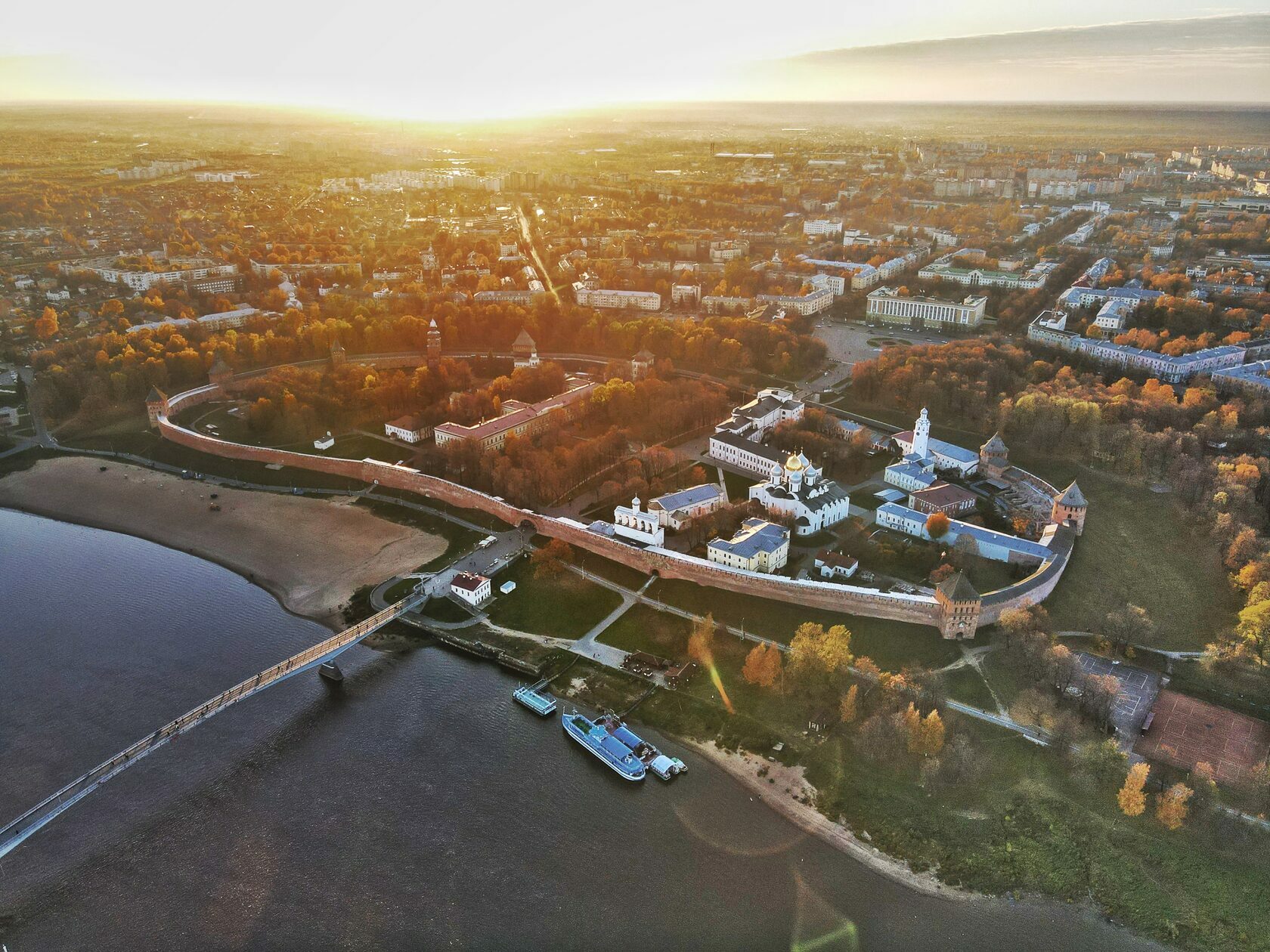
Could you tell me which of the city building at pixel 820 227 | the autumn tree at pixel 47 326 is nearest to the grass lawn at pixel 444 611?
the autumn tree at pixel 47 326

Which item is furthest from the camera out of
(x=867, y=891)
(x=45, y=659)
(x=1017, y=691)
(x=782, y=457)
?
(x=782, y=457)

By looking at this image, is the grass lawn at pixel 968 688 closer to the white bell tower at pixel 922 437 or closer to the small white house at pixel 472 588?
the small white house at pixel 472 588

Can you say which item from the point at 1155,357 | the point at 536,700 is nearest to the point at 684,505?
the point at 536,700

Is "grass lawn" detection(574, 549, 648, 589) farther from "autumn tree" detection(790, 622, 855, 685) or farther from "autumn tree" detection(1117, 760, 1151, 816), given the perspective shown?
"autumn tree" detection(1117, 760, 1151, 816)

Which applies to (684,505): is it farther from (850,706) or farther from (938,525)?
(850,706)

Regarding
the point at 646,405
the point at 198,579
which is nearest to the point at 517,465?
the point at 646,405

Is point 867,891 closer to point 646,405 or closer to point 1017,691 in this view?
point 1017,691
